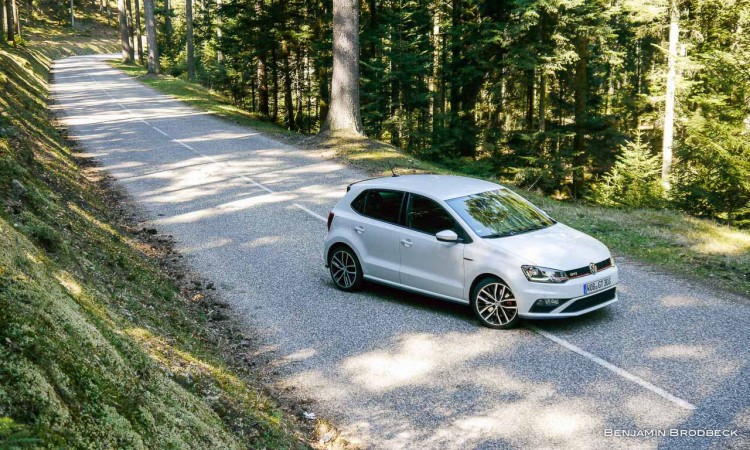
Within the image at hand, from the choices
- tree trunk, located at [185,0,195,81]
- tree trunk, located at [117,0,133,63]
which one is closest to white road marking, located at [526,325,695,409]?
tree trunk, located at [185,0,195,81]

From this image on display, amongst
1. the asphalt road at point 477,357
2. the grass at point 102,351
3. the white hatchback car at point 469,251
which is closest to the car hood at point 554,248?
the white hatchback car at point 469,251

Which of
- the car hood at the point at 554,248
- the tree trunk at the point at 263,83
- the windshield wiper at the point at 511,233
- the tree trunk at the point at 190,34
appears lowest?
the car hood at the point at 554,248

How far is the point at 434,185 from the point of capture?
9.63 metres

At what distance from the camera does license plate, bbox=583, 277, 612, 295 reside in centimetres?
812

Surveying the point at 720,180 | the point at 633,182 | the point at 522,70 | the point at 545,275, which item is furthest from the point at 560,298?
the point at 522,70

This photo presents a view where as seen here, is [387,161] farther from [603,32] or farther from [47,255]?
[47,255]

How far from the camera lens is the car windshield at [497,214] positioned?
8.79m

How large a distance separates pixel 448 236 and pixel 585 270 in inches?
72.4

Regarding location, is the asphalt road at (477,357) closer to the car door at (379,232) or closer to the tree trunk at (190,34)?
the car door at (379,232)

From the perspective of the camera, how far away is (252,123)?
29.1 m

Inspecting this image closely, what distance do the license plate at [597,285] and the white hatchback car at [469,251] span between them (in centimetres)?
1

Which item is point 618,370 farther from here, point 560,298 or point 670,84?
point 670,84

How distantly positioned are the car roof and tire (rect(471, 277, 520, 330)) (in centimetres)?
149

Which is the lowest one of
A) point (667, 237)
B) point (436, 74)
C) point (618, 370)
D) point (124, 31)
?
point (618, 370)
